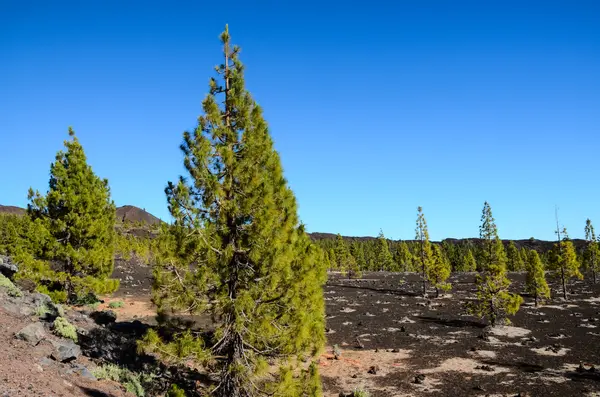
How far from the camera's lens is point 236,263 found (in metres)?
10.9

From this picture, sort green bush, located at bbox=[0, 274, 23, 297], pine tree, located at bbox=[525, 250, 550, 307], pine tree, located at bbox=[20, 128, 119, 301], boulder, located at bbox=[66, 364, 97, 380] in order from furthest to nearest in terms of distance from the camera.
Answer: pine tree, located at bbox=[525, 250, 550, 307] → pine tree, located at bbox=[20, 128, 119, 301] → green bush, located at bbox=[0, 274, 23, 297] → boulder, located at bbox=[66, 364, 97, 380]

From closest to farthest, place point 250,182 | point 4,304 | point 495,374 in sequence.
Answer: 1. point 250,182
2. point 4,304
3. point 495,374

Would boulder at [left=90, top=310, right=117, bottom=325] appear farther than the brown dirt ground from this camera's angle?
Yes

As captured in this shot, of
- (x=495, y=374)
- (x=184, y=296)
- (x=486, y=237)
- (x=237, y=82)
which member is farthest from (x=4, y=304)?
(x=486, y=237)

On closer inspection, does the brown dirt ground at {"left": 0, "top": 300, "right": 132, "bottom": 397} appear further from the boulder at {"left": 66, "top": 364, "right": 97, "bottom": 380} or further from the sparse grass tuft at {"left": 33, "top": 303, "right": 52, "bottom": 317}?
the sparse grass tuft at {"left": 33, "top": 303, "right": 52, "bottom": 317}

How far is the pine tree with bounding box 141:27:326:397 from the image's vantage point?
1038cm

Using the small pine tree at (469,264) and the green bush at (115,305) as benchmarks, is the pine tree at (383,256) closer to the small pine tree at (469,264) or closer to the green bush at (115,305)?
the small pine tree at (469,264)

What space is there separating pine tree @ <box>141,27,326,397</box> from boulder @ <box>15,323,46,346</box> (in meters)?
6.52

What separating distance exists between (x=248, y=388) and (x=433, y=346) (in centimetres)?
1871

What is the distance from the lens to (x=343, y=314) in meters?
38.4

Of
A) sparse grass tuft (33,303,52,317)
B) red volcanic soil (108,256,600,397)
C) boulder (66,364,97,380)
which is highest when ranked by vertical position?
sparse grass tuft (33,303,52,317)

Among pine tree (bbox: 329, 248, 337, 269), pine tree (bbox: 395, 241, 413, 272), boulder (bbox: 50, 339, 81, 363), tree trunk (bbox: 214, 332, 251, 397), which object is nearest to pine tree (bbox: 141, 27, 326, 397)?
tree trunk (bbox: 214, 332, 251, 397)

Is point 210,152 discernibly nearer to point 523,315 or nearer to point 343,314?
point 343,314

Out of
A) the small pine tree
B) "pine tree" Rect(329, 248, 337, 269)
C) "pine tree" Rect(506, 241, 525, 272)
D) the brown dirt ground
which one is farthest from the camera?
the small pine tree
